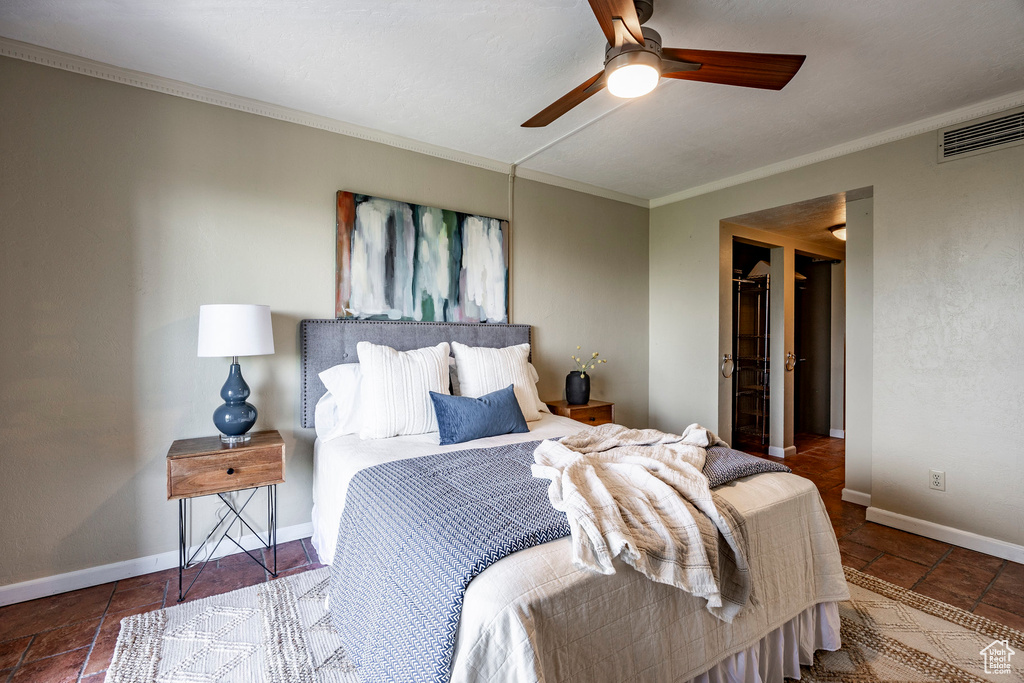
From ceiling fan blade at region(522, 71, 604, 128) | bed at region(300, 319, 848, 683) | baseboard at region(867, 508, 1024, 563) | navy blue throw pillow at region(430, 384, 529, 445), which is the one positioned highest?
ceiling fan blade at region(522, 71, 604, 128)

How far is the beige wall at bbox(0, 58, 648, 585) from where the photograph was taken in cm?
221

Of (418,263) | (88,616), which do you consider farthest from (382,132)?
(88,616)

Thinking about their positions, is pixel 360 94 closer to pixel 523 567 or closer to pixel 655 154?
pixel 655 154

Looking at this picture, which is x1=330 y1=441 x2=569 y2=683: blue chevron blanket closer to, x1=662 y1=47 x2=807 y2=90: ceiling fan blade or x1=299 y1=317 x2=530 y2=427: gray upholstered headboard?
x1=299 y1=317 x2=530 y2=427: gray upholstered headboard

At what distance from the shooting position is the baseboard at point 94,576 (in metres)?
2.19

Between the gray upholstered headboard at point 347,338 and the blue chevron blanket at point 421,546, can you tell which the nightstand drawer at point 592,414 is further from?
the blue chevron blanket at point 421,546

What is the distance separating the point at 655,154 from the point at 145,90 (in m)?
3.14

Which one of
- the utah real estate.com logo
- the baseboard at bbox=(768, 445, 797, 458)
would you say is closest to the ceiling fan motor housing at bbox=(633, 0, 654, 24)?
the utah real estate.com logo

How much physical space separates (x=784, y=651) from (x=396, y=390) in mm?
2069

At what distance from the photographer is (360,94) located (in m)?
2.64

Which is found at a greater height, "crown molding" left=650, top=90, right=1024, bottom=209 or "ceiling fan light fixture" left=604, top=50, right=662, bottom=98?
"crown molding" left=650, top=90, right=1024, bottom=209

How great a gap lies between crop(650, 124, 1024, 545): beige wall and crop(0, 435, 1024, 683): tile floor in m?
0.31

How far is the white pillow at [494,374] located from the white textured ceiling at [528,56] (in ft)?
4.82

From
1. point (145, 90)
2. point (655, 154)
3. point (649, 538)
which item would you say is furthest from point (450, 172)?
point (649, 538)
